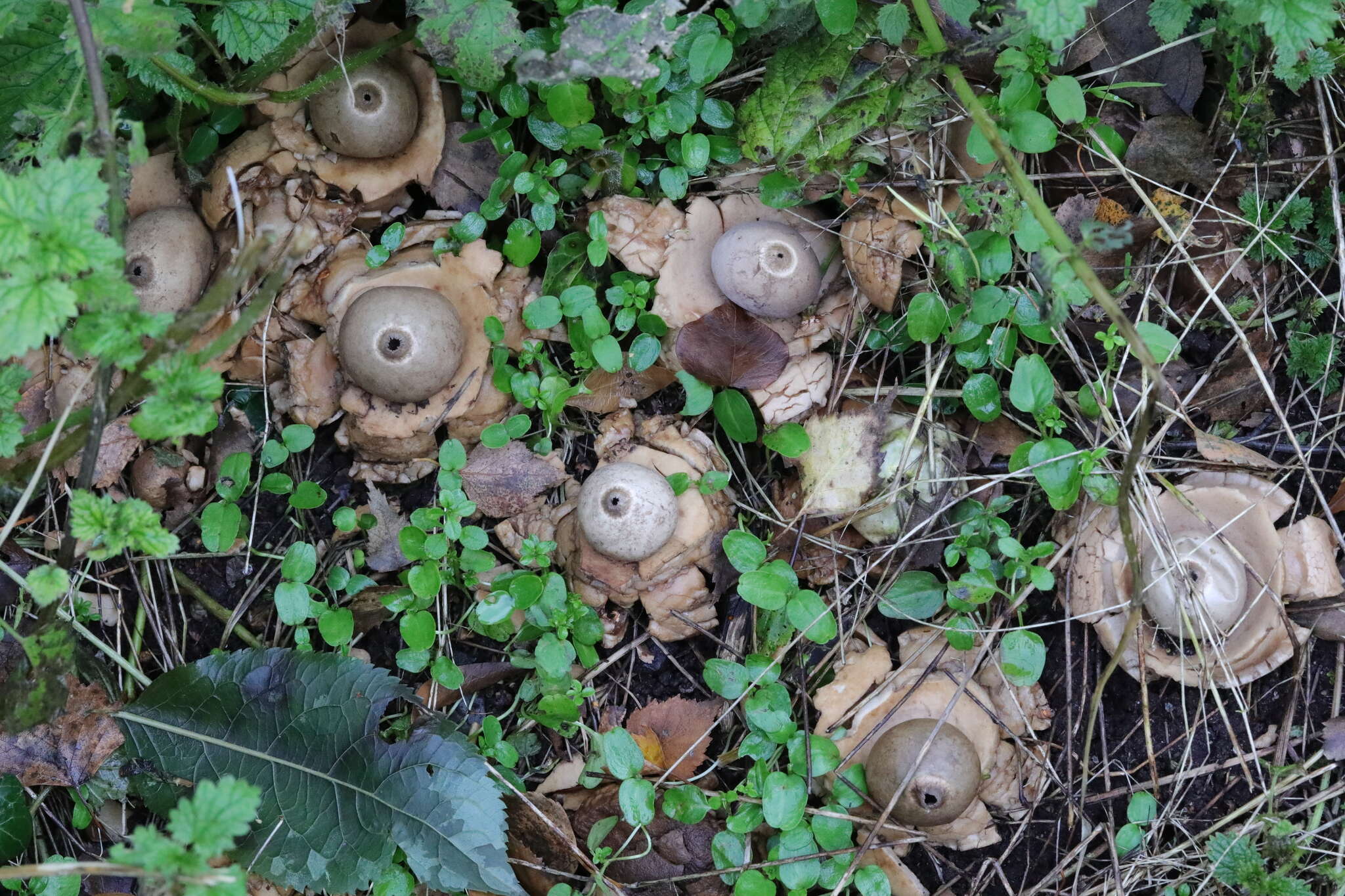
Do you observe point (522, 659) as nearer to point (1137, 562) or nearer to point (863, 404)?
point (863, 404)

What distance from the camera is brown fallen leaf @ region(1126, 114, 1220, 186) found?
2.64 metres

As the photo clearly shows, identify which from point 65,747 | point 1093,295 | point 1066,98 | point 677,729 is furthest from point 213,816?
point 1066,98

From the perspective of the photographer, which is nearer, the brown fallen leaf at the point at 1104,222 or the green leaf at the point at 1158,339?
the green leaf at the point at 1158,339

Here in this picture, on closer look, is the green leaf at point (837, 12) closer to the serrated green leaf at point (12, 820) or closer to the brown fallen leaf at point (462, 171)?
the brown fallen leaf at point (462, 171)

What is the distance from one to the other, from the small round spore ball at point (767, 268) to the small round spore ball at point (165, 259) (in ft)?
4.16

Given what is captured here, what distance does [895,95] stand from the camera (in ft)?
8.01

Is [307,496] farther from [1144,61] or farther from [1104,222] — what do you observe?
[1144,61]

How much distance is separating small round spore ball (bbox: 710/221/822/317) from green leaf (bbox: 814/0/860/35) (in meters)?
0.47

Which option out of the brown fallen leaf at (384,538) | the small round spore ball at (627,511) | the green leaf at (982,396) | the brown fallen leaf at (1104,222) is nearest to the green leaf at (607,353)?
the small round spore ball at (627,511)

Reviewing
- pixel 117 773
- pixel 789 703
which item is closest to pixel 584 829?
pixel 789 703

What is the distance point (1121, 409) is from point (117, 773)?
2600 millimetres

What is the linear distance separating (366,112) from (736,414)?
1161 millimetres

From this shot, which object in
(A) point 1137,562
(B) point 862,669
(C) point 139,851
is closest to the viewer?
(C) point 139,851

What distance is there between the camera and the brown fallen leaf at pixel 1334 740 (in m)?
2.52
